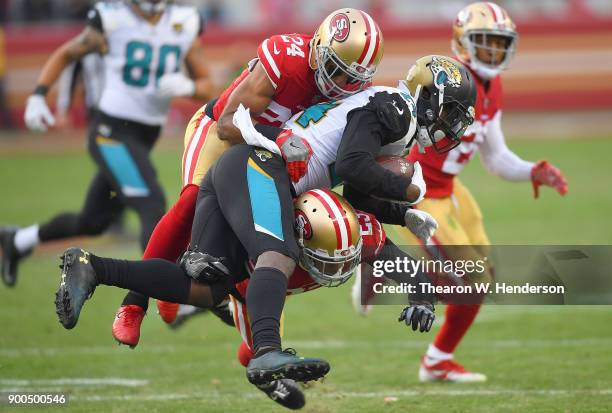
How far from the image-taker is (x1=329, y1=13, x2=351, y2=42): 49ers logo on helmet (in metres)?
4.98

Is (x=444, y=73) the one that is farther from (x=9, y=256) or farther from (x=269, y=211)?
(x=9, y=256)

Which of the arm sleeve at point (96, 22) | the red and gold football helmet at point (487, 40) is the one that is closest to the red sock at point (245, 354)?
the red and gold football helmet at point (487, 40)

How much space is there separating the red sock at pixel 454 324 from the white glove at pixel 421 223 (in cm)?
119

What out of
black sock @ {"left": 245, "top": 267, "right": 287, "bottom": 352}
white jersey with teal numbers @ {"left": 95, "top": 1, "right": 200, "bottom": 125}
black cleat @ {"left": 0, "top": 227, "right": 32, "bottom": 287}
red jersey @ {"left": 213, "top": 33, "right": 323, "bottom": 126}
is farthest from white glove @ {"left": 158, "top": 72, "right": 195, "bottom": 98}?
black sock @ {"left": 245, "top": 267, "right": 287, "bottom": 352}

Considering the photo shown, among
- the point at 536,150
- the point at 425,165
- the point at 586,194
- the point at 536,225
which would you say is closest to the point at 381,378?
the point at 425,165

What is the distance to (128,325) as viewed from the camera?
5.14 m

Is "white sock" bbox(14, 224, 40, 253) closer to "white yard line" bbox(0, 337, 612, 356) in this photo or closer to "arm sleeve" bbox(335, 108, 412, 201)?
"white yard line" bbox(0, 337, 612, 356)

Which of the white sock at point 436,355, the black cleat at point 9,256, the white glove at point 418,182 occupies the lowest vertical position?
the black cleat at point 9,256

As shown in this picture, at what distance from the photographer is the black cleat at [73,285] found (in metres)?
4.62

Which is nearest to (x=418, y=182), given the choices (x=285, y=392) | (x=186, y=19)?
(x=285, y=392)

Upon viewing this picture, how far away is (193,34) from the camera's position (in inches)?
317

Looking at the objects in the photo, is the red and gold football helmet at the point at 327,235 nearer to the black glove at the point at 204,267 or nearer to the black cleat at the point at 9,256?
the black glove at the point at 204,267

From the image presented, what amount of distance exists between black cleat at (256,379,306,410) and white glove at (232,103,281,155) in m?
1.08

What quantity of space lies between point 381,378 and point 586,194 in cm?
743
